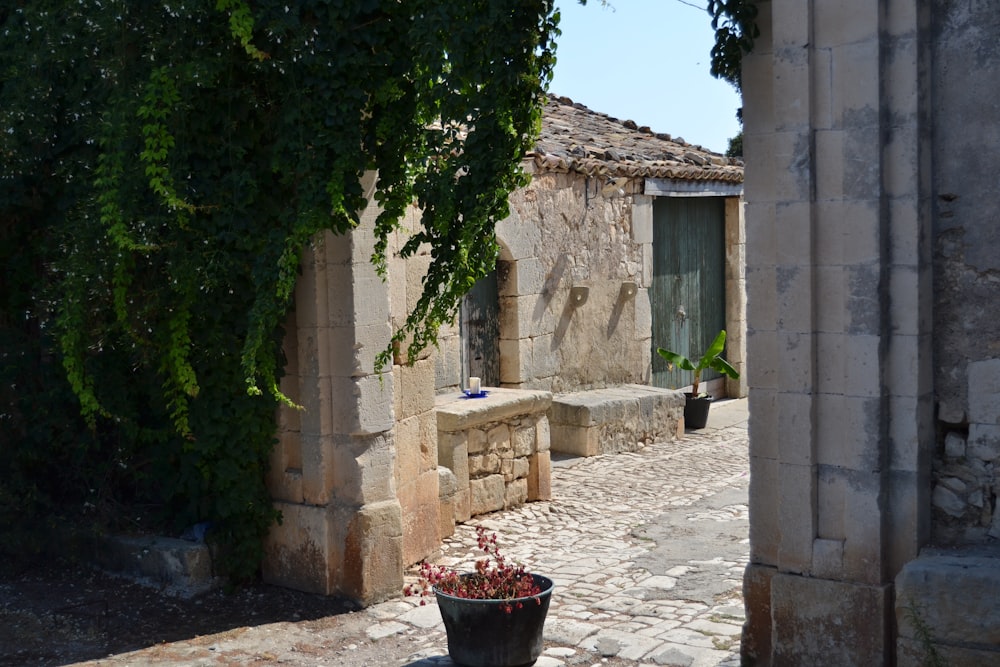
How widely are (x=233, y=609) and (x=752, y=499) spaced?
294 centimetres

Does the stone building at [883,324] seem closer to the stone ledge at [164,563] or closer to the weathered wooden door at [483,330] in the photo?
the stone ledge at [164,563]

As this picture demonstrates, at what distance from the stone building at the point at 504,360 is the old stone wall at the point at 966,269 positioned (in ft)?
9.96

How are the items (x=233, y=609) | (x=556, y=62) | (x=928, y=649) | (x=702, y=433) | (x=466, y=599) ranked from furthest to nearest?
(x=702, y=433), (x=233, y=609), (x=556, y=62), (x=466, y=599), (x=928, y=649)

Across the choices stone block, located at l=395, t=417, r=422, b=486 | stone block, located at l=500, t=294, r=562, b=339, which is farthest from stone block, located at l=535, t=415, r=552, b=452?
stone block, located at l=500, t=294, r=562, b=339

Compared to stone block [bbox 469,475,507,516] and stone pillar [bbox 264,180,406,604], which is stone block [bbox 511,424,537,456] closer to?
stone block [bbox 469,475,507,516]

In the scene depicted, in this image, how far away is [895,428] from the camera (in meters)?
4.63

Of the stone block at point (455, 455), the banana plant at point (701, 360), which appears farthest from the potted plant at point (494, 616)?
the banana plant at point (701, 360)

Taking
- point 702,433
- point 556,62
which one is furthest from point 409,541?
point 702,433

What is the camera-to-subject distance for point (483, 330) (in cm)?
1048

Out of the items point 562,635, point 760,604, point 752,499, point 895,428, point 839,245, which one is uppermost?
point 839,245

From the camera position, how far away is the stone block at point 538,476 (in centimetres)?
878

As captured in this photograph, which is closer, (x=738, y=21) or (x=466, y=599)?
(x=738, y=21)

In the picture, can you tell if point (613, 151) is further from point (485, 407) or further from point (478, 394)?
point (485, 407)

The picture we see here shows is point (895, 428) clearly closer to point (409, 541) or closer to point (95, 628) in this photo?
point (409, 541)
